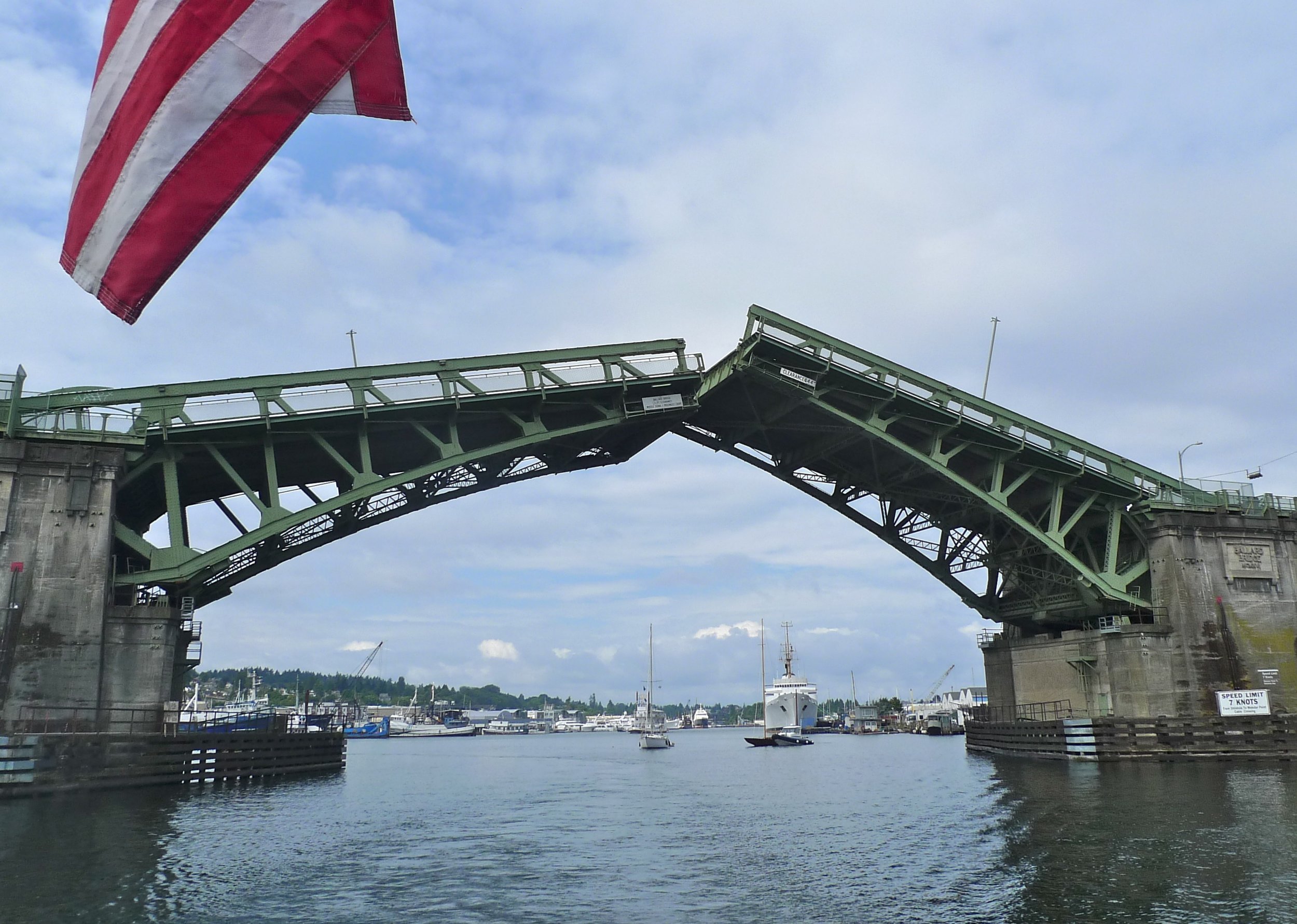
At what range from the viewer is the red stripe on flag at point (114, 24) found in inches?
315

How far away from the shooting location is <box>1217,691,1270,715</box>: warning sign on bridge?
4944cm

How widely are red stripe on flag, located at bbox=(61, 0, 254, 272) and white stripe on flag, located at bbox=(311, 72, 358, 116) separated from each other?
0.92 meters

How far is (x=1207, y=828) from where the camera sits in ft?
85.9

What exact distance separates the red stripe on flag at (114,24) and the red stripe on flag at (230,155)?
1158mm

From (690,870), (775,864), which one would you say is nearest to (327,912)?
(690,870)

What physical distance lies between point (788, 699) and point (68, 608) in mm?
135782

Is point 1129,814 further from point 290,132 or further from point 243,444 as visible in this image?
point 243,444

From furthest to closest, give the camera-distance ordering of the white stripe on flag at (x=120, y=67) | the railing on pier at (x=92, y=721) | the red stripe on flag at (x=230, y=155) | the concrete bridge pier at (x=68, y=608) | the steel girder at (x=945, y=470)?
the steel girder at (x=945, y=470), the concrete bridge pier at (x=68, y=608), the railing on pier at (x=92, y=721), the white stripe on flag at (x=120, y=67), the red stripe on flag at (x=230, y=155)

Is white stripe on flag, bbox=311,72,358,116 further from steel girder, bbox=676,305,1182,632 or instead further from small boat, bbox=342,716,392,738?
small boat, bbox=342,716,392,738

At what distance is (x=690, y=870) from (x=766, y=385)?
28.4m

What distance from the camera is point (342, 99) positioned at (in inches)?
317

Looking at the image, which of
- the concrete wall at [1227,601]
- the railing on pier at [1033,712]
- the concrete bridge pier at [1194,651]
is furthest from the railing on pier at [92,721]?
the concrete wall at [1227,601]

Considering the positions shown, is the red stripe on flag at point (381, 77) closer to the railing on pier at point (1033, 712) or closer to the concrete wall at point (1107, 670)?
the concrete wall at point (1107, 670)

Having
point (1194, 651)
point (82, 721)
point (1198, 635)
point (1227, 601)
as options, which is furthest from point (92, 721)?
point (1227, 601)
